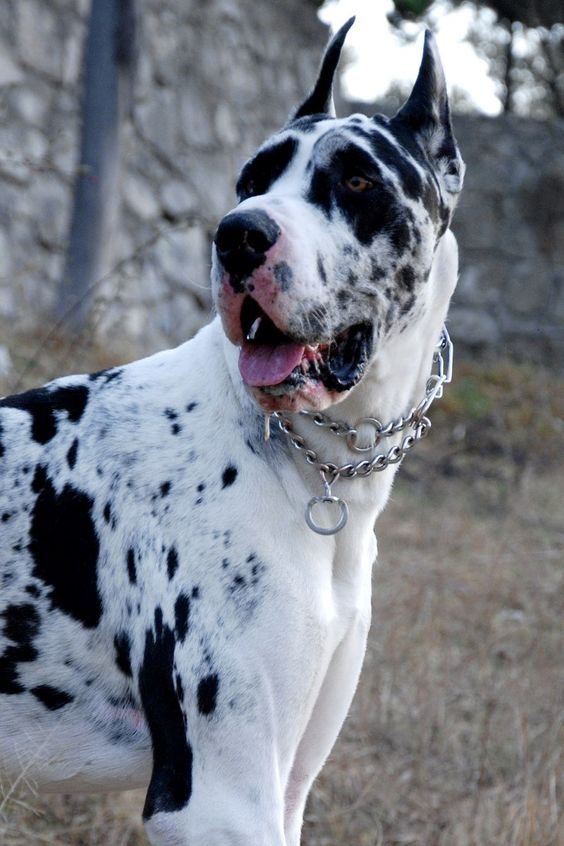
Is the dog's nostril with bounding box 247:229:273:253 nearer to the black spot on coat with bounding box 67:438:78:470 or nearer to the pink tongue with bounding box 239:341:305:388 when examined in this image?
the pink tongue with bounding box 239:341:305:388

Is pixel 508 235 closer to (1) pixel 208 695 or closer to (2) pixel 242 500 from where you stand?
(2) pixel 242 500

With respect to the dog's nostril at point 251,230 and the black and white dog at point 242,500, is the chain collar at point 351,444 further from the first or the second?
the dog's nostril at point 251,230

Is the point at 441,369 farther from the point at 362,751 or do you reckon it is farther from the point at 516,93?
the point at 516,93

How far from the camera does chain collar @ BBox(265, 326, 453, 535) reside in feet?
8.26

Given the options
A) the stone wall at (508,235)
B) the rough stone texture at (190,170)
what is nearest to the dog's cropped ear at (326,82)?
the rough stone texture at (190,170)

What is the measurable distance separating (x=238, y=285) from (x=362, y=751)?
215cm

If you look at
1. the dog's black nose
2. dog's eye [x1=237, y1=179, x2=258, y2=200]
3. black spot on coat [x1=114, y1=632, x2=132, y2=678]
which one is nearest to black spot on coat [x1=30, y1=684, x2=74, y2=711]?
black spot on coat [x1=114, y1=632, x2=132, y2=678]

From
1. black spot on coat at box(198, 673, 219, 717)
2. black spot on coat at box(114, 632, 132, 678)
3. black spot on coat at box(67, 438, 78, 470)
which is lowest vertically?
black spot on coat at box(114, 632, 132, 678)

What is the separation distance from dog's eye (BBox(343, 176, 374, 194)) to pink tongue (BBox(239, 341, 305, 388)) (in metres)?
0.35

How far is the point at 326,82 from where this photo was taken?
2828 millimetres

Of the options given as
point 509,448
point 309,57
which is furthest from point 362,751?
point 309,57

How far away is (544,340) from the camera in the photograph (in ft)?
35.4

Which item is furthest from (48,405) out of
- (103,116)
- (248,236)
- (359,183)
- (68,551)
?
(103,116)

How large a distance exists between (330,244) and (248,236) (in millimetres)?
200
